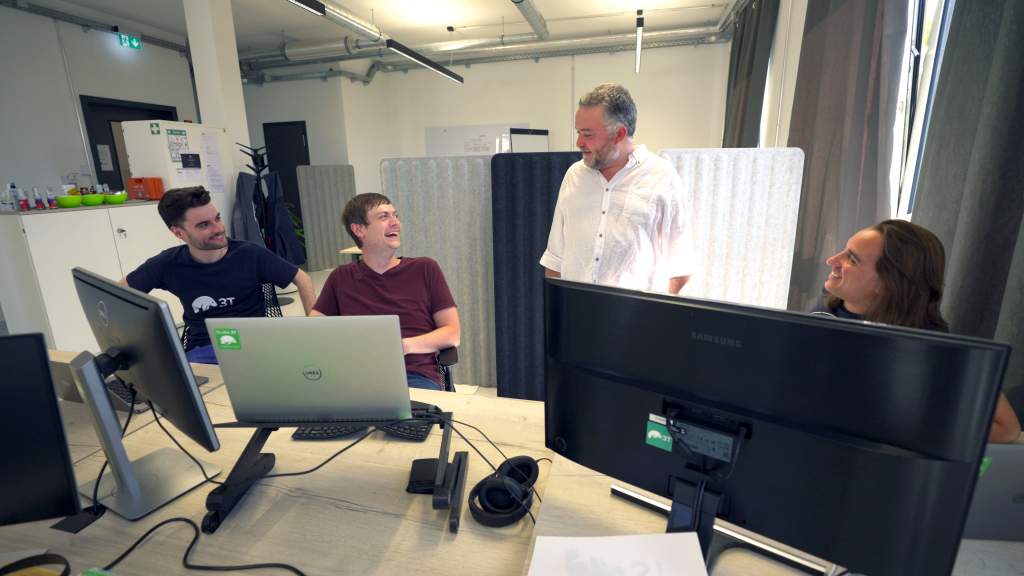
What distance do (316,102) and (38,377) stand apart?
706 cm

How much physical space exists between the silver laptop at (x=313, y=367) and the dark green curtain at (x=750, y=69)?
3861 millimetres

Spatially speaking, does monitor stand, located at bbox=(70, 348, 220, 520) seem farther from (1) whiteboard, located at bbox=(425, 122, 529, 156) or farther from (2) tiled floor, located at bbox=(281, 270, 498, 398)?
(1) whiteboard, located at bbox=(425, 122, 529, 156)

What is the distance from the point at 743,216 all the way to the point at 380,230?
176 cm

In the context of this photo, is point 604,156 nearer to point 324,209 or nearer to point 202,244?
point 202,244

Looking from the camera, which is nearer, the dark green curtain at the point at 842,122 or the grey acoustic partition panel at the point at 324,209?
the dark green curtain at the point at 842,122

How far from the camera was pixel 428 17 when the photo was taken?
5.31 meters

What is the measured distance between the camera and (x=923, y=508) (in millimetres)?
574

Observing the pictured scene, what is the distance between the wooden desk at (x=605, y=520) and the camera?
76cm

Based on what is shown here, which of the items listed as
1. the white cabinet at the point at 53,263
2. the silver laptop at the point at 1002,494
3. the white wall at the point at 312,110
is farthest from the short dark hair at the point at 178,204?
the white wall at the point at 312,110

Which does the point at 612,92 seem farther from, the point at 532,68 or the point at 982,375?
the point at 532,68

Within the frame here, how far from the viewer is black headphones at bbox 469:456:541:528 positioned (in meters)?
0.92

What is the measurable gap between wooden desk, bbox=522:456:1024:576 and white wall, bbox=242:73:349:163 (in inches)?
266

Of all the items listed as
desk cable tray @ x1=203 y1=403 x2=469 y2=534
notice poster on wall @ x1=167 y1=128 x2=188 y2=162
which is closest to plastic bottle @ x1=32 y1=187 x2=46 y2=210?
notice poster on wall @ x1=167 y1=128 x2=188 y2=162

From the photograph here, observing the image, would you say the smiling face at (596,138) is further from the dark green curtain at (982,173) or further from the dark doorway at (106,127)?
the dark doorway at (106,127)
